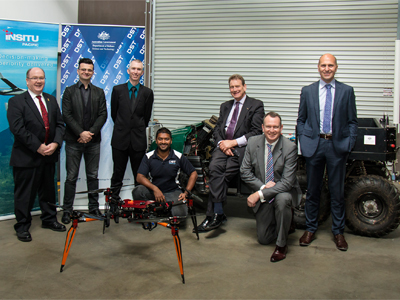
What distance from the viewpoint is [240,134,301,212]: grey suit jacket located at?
10.3ft

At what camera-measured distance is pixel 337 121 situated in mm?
3115

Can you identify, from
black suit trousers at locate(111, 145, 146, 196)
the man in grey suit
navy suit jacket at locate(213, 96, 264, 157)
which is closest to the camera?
the man in grey suit

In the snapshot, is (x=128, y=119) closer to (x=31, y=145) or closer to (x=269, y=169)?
(x=31, y=145)

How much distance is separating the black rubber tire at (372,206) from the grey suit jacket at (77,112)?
2.85 meters

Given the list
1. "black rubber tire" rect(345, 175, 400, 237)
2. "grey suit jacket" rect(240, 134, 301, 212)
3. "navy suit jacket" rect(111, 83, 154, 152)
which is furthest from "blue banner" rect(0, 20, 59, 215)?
"black rubber tire" rect(345, 175, 400, 237)

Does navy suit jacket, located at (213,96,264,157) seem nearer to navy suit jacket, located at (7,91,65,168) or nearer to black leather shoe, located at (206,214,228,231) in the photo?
black leather shoe, located at (206,214,228,231)

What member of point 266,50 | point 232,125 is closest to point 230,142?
point 232,125

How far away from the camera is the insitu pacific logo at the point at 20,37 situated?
13.4ft

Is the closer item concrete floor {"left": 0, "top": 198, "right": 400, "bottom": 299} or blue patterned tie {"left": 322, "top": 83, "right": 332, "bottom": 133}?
concrete floor {"left": 0, "top": 198, "right": 400, "bottom": 299}

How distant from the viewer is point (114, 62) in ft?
14.8

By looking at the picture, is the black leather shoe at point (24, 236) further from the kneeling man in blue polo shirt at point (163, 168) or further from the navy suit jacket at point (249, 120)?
the navy suit jacket at point (249, 120)

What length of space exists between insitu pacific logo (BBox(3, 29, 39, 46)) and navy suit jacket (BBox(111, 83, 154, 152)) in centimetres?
123

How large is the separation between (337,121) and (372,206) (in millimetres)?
1032

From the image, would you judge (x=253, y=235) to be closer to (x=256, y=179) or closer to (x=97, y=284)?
(x=256, y=179)
